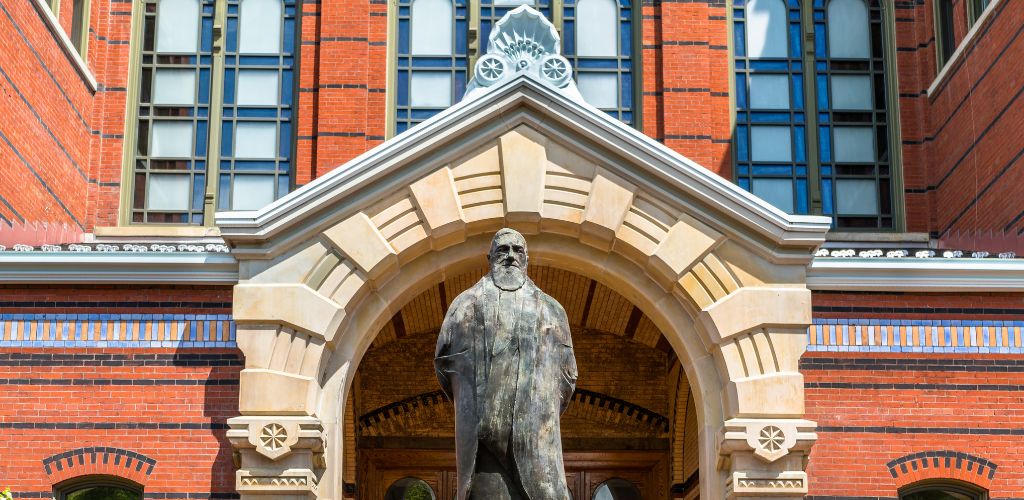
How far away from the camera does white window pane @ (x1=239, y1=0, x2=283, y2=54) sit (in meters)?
22.6

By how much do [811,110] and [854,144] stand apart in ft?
2.64

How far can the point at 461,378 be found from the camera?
9.24 meters

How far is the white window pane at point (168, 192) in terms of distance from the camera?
2203 centimetres

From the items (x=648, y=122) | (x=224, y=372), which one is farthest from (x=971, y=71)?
(x=224, y=372)

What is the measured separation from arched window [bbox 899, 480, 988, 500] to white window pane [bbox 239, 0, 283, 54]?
437 inches

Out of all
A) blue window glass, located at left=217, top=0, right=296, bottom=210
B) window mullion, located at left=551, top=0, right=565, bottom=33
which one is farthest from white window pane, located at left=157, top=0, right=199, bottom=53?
window mullion, located at left=551, top=0, right=565, bottom=33

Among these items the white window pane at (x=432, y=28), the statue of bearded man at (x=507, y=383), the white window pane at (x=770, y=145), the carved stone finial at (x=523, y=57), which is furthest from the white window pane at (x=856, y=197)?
the statue of bearded man at (x=507, y=383)

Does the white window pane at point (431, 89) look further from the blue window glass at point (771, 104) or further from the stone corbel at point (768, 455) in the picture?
the stone corbel at point (768, 455)

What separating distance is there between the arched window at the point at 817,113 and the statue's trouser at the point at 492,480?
13531mm

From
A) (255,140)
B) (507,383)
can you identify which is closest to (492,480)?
(507,383)

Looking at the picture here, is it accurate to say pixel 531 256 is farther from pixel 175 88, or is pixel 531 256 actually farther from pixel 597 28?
pixel 175 88

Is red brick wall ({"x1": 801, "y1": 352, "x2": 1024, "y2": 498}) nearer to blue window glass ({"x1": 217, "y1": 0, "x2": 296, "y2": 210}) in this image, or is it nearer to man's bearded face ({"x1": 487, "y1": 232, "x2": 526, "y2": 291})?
man's bearded face ({"x1": 487, "y1": 232, "x2": 526, "y2": 291})

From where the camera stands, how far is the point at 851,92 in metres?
22.6

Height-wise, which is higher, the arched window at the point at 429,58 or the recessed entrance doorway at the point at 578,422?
the arched window at the point at 429,58
